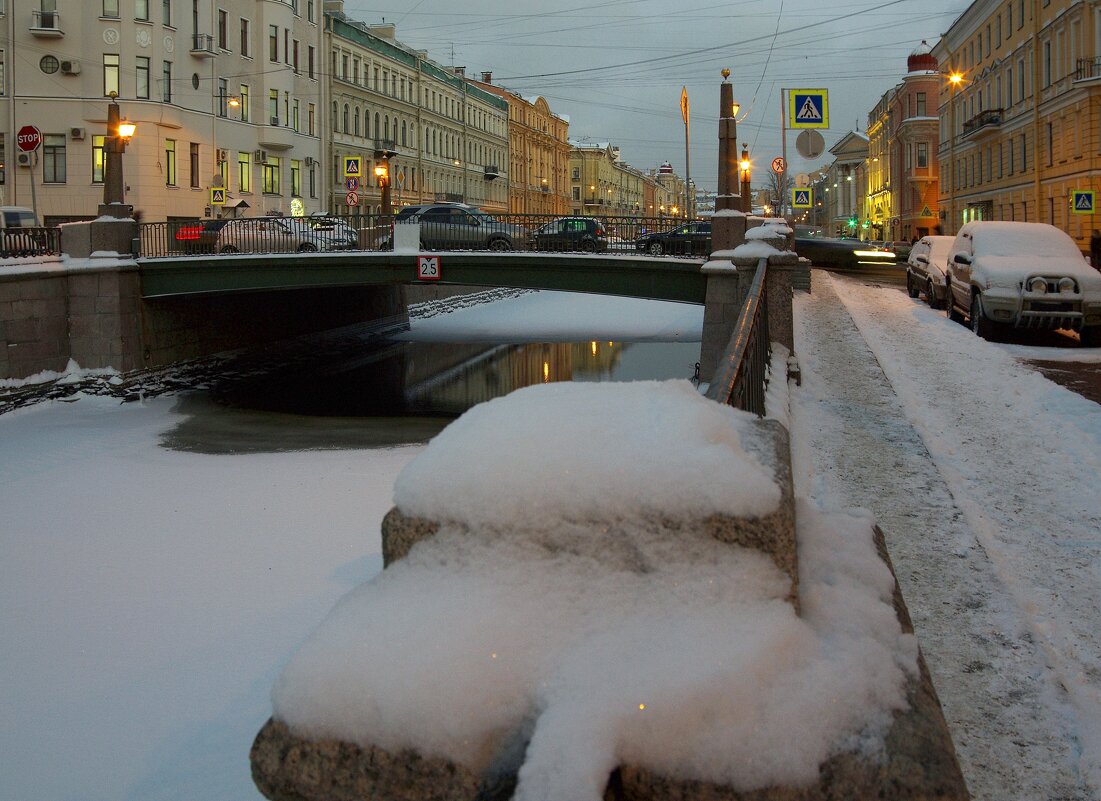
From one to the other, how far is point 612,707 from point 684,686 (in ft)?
0.48

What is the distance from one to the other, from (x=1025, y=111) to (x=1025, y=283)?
38.2m

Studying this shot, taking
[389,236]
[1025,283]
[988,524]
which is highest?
[389,236]

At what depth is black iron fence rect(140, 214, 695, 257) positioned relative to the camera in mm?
29547

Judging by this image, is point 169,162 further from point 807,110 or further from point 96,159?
point 807,110

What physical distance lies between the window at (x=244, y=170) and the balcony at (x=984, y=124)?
35842 millimetres

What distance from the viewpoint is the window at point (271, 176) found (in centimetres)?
5224

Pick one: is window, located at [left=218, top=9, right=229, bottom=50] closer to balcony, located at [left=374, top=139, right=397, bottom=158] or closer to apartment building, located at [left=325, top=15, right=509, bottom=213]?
apartment building, located at [left=325, top=15, right=509, bottom=213]

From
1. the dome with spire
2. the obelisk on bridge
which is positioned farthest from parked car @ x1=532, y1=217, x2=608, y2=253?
the dome with spire

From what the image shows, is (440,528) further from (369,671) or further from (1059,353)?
(1059,353)

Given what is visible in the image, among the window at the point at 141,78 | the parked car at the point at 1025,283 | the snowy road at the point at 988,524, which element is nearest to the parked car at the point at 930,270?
the parked car at the point at 1025,283

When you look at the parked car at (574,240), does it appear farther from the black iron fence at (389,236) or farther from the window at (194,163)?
the window at (194,163)

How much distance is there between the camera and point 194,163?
47031 mm

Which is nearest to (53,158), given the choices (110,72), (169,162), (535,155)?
(110,72)

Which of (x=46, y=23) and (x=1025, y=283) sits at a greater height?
(x=46, y=23)
